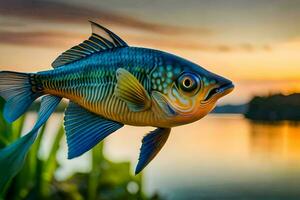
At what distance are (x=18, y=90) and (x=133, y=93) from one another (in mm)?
135

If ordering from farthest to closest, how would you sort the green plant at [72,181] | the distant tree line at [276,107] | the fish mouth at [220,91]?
the green plant at [72,181] < the distant tree line at [276,107] < the fish mouth at [220,91]

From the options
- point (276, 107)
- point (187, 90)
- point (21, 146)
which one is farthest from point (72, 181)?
point (187, 90)

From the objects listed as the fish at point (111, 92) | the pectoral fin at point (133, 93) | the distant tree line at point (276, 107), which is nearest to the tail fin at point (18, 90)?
the fish at point (111, 92)

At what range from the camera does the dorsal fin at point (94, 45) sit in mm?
581

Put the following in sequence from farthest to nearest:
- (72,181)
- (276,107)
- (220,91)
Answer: (72,181) → (276,107) → (220,91)

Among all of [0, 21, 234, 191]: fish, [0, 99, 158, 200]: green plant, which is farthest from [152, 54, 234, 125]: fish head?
[0, 99, 158, 200]: green plant

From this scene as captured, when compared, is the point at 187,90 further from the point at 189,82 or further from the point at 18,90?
the point at 18,90

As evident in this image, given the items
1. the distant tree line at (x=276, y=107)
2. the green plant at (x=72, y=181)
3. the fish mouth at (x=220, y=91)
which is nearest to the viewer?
the fish mouth at (x=220, y=91)

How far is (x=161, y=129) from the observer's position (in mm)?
568

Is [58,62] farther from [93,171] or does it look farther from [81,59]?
[93,171]

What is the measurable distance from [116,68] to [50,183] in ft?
2.31

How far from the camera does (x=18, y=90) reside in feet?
1.88

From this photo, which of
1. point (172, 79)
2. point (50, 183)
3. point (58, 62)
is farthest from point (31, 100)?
point (50, 183)

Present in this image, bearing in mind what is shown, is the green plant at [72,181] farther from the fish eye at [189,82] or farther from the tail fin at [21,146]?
the fish eye at [189,82]
